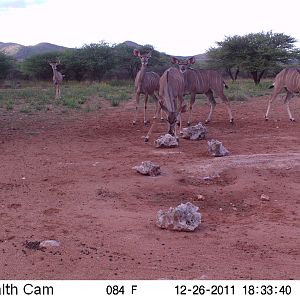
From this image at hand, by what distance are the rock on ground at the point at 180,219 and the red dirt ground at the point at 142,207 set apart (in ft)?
0.26

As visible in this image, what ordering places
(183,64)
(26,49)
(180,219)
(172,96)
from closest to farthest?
1. (180,219)
2. (172,96)
3. (183,64)
4. (26,49)

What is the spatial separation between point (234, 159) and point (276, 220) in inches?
108

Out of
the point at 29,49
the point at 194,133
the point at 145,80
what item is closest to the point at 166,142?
the point at 194,133

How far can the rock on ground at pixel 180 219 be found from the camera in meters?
6.12

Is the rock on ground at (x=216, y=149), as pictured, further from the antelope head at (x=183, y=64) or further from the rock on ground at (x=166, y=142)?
the antelope head at (x=183, y=64)

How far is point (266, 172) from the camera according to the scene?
335 inches

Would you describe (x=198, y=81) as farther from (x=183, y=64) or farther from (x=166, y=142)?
(x=166, y=142)

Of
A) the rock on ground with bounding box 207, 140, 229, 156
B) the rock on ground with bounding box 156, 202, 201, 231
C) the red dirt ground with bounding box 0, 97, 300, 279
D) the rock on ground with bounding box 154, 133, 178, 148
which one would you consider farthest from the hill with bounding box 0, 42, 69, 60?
the rock on ground with bounding box 156, 202, 201, 231

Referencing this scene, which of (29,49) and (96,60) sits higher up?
(29,49)

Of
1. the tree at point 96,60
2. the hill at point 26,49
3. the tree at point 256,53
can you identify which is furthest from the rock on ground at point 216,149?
the hill at point 26,49

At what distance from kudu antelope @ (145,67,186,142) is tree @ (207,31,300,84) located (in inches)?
979

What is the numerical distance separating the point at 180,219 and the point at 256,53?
34.0 metres

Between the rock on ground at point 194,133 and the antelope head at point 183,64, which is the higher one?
the antelope head at point 183,64

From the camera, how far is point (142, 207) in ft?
23.0
